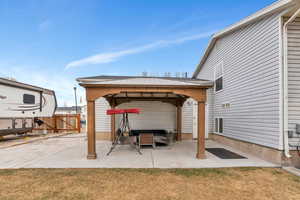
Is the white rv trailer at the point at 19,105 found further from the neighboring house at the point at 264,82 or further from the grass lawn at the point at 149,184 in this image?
the neighboring house at the point at 264,82

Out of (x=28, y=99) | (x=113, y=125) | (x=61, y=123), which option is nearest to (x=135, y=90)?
(x=113, y=125)

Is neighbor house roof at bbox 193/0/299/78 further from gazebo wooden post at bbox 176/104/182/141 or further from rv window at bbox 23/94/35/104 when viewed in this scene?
rv window at bbox 23/94/35/104

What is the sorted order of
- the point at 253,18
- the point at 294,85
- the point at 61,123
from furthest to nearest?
the point at 61,123 → the point at 253,18 → the point at 294,85

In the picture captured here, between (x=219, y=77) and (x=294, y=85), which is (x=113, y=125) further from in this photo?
(x=294, y=85)

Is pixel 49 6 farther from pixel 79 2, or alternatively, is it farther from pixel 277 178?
pixel 277 178

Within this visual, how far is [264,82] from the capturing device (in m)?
5.40

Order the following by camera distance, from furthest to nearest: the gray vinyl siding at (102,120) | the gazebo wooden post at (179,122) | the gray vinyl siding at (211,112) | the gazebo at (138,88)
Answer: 1. the gray vinyl siding at (211,112)
2. the gray vinyl siding at (102,120)
3. the gazebo wooden post at (179,122)
4. the gazebo at (138,88)

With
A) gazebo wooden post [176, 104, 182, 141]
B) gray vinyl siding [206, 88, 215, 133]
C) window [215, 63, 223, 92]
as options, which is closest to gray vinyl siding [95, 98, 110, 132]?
gazebo wooden post [176, 104, 182, 141]

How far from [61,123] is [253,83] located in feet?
47.4

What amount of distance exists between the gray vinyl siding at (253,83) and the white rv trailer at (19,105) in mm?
12249

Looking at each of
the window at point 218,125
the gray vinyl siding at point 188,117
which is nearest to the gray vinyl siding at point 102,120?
the gray vinyl siding at point 188,117

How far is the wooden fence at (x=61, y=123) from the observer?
13.2 metres

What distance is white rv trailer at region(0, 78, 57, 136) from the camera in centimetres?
869

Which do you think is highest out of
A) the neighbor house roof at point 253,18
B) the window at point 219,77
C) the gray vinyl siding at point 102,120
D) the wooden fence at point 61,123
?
the neighbor house roof at point 253,18
